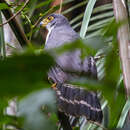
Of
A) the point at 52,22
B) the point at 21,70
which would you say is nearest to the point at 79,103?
the point at 21,70

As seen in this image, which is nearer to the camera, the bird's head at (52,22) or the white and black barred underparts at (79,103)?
the white and black barred underparts at (79,103)

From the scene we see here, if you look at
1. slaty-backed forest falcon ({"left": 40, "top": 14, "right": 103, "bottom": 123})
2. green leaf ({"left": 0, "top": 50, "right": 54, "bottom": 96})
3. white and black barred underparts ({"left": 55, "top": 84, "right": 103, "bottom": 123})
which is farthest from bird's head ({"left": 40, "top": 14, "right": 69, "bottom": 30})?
green leaf ({"left": 0, "top": 50, "right": 54, "bottom": 96})

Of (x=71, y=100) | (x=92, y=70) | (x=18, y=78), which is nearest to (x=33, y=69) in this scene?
(x=18, y=78)

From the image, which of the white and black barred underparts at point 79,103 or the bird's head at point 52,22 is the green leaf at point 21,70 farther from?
the bird's head at point 52,22

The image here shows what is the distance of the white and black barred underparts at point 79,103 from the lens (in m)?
1.34

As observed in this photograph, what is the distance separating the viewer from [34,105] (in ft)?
1.57

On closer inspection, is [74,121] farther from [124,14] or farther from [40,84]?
[40,84]

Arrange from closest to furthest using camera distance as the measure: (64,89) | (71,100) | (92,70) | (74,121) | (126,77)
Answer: (126,77)
(71,100)
(64,89)
(92,70)
(74,121)

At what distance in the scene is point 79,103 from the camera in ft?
4.93

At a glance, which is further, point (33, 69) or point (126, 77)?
point (126, 77)

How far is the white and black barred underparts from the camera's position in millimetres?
1344

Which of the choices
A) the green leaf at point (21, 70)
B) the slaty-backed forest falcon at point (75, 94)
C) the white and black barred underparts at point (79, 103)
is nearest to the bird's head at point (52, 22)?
the slaty-backed forest falcon at point (75, 94)

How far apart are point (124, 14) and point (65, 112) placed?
1.56 feet

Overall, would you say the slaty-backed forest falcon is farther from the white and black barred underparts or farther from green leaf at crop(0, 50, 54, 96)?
green leaf at crop(0, 50, 54, 96)
